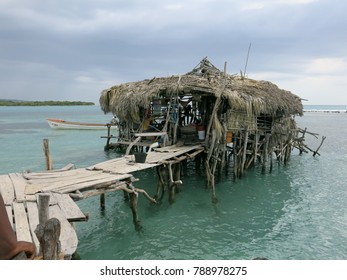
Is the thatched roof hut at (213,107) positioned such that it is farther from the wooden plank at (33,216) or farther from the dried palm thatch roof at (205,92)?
the wooden plank at (33,216)

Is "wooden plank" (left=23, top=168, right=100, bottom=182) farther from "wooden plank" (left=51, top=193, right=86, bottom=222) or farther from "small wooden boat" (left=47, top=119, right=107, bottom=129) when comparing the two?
"small wooden boat" (left=47, top=119, right=107, bottom=129)

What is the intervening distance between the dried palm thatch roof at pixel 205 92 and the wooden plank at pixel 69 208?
6.71m

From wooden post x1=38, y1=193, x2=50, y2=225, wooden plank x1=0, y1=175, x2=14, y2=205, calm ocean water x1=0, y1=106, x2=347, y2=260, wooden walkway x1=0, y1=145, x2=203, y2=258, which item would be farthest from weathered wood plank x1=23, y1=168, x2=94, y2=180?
wooden post x1=38, y1=193, x2=50, y2=225

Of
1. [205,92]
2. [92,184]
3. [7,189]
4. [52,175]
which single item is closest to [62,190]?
[92,184]

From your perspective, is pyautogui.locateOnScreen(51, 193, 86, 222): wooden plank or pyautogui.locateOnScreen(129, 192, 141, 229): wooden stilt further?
pyautogui.locateOnScreen(129, 192, 141, 229): wooden stilt

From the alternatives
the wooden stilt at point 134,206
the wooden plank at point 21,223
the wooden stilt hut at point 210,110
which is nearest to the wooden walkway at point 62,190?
the wooden plank at point 21,223

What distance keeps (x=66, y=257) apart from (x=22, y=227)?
1116 mm

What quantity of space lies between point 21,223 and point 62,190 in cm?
147

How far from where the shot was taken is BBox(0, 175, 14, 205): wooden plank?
5566 millimetres

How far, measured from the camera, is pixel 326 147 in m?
23.0

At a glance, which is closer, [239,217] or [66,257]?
[66,257]

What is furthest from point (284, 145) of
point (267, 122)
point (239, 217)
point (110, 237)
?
point (110, 237)

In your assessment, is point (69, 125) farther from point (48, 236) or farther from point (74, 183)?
point (48, 236)

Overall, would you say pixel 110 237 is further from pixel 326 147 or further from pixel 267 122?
pixel 326 147
